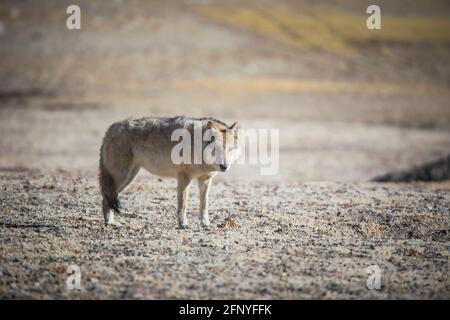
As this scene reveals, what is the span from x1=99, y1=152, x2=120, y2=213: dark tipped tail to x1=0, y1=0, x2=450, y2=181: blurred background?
10086mm

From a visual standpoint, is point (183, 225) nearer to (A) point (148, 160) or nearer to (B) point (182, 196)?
(B) point (182, 196)

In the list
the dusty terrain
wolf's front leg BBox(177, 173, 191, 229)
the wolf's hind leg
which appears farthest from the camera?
the wolf's hind leg

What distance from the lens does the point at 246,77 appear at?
149ft

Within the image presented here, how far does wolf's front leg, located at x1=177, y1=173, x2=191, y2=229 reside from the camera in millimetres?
10758

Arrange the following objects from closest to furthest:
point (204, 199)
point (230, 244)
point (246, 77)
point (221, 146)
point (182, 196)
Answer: point (230, 244), point (221, 146), point (182, 196), point (204, 199), point (246, 77)

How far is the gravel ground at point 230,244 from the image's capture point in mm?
8250

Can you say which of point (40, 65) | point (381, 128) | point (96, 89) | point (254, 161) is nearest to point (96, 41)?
point (40, 65)

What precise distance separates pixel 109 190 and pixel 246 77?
115ft

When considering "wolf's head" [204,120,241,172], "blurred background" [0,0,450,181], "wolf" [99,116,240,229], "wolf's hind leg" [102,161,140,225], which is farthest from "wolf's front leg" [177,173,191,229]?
"blurred background" [0,0,450,181]

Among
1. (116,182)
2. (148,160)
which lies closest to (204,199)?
(148,160)

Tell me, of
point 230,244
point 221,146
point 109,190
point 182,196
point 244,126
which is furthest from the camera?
point 244,126

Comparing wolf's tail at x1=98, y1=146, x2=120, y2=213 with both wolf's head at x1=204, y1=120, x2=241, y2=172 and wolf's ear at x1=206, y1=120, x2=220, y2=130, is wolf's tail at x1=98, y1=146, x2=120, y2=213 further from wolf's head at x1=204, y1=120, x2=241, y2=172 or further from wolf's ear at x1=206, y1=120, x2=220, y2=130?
wolf's ear at x1=206, y1=120, x2=220, y2=130

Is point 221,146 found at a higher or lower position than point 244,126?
lower

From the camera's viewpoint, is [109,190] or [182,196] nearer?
[182,196]
